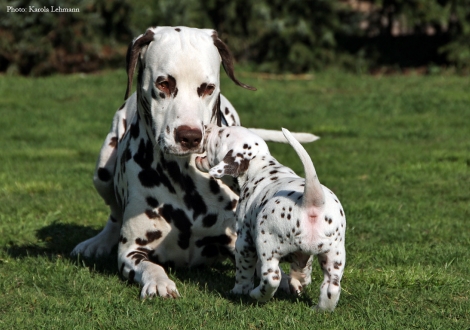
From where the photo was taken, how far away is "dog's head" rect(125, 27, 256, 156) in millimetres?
5035

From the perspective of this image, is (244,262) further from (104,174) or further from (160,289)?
(104,174)

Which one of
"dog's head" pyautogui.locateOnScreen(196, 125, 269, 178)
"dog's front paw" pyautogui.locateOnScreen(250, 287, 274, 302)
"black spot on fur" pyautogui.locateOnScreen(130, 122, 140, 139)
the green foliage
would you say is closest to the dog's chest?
"black spot on fur" pyautogui.locateOnScreen(130, 122, 140, 139)

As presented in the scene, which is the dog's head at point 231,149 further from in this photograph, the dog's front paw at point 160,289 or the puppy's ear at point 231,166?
the dog's front paw at point 160,289

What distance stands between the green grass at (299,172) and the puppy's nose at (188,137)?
93cm

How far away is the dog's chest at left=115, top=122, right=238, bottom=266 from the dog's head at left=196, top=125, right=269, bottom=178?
0.35 metres

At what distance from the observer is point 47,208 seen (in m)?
7.93

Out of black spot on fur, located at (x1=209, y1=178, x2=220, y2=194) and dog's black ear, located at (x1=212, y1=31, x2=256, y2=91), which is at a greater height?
dog's black ear, located at (x1=212, y1=31, x2=256, y2=91)

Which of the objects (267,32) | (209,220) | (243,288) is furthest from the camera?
(267,32)

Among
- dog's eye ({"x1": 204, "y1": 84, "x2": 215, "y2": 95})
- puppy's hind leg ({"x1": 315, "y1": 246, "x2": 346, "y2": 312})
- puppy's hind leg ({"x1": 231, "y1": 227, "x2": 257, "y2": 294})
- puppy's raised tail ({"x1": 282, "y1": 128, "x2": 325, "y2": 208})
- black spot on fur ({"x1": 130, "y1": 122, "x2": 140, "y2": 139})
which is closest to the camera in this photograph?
puppy's raised tail ({"x1": 282, "y1": 128, "x2": 325, "y2": 208})

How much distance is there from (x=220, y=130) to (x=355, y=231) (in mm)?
2196

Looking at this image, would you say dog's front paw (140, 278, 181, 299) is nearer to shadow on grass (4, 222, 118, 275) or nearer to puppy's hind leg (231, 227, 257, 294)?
puppy's hind leg (231, 227, 257, 294)

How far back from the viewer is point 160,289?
498cm

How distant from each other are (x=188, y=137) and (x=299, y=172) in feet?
15.2

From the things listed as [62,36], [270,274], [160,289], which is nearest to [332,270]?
[270,274]
